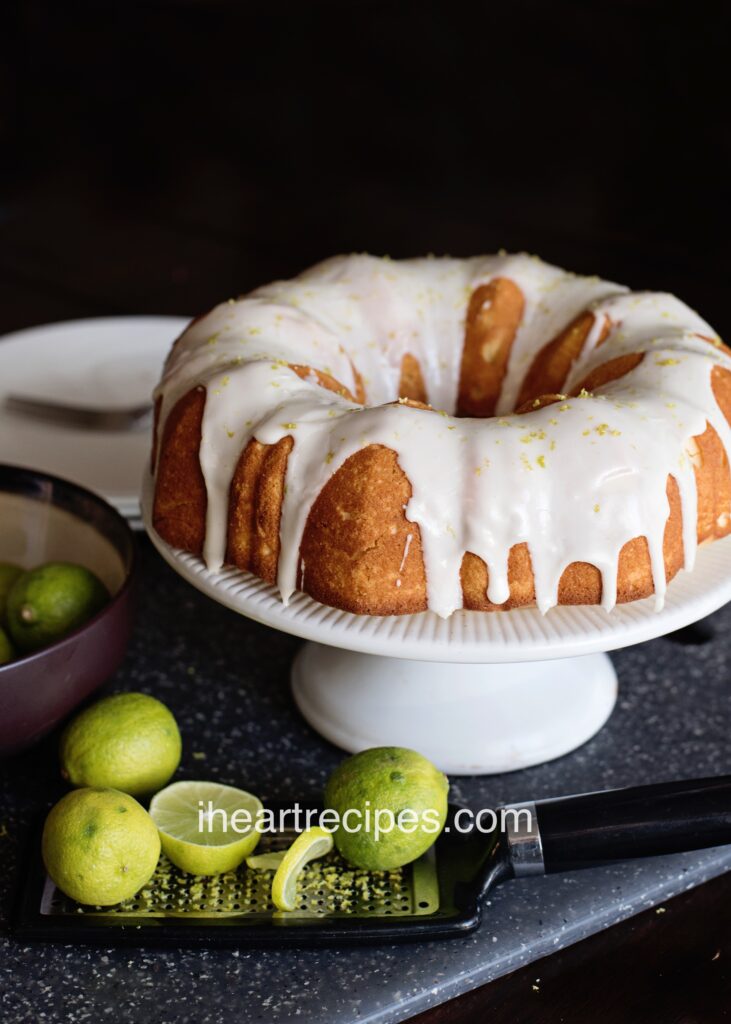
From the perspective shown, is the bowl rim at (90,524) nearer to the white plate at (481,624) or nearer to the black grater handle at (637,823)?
the white plate at (481,624)

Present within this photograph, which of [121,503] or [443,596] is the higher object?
[443,596]

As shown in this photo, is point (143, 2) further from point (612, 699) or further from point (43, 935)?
point (43, 935)

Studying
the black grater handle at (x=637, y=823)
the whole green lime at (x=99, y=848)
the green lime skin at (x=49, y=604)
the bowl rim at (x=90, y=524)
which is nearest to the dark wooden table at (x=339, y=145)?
the bowl rim at (x=90, y=524)

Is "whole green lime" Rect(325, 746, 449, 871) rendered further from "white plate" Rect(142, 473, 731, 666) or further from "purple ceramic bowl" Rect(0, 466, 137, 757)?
"purple ceramic bowl" Rect(0, 466, 137, 757)

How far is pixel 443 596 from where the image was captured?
1.05m

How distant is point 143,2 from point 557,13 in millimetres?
1265

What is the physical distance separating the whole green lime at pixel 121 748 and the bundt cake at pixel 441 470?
0.15 meters

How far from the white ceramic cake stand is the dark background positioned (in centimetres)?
150

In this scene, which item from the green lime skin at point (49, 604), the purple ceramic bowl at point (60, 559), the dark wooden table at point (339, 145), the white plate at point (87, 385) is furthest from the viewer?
the dark wooden table at point (339, 145)

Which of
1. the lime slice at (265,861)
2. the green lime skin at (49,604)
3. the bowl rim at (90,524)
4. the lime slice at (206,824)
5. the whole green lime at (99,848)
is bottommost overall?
the lime slice at (265,861)

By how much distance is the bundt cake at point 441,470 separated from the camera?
104 cm

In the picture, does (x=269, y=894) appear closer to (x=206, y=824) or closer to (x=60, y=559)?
(x=206, y=824)

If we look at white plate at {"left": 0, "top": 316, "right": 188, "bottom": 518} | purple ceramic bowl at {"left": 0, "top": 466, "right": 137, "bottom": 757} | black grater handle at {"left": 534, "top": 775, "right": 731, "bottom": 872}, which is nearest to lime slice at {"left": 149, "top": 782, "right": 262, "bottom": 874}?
purple ceramic bowl at {"left": 0, "top": 466, "right": 137, "bottom": 757}

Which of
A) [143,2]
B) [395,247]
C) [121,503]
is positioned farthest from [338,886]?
[143,2]
